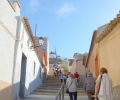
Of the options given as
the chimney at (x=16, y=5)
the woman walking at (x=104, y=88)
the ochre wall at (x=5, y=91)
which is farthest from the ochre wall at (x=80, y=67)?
the woman walking at (x=104, y=88)

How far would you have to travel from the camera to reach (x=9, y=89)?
7.81 meters

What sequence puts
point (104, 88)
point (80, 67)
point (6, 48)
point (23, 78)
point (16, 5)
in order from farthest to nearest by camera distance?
1. point (80, 67)
2. point (23, 78)
3. point (16, 5)
4. point (6, 48)
5. point (104, 88)

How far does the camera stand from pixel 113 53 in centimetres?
730

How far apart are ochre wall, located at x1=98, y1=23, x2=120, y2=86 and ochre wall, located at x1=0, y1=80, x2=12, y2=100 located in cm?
428

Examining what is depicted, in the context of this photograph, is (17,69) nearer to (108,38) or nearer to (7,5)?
(7,5)

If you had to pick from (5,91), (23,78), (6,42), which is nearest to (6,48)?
(6,42)

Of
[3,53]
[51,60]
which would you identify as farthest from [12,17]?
[51,60]

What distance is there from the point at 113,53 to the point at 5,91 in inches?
177

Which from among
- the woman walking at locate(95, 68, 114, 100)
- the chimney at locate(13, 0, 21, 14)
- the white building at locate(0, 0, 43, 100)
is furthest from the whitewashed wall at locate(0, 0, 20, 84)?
the woman walking at locate(95, 68, 114, 100)

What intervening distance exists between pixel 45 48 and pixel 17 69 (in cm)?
2092

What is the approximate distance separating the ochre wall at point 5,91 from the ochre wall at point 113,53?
428 centimetres

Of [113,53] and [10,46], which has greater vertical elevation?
[10,46]

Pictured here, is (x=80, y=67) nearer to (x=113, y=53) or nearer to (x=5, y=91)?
(x=113, y=53)

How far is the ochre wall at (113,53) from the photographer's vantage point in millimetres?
6830
